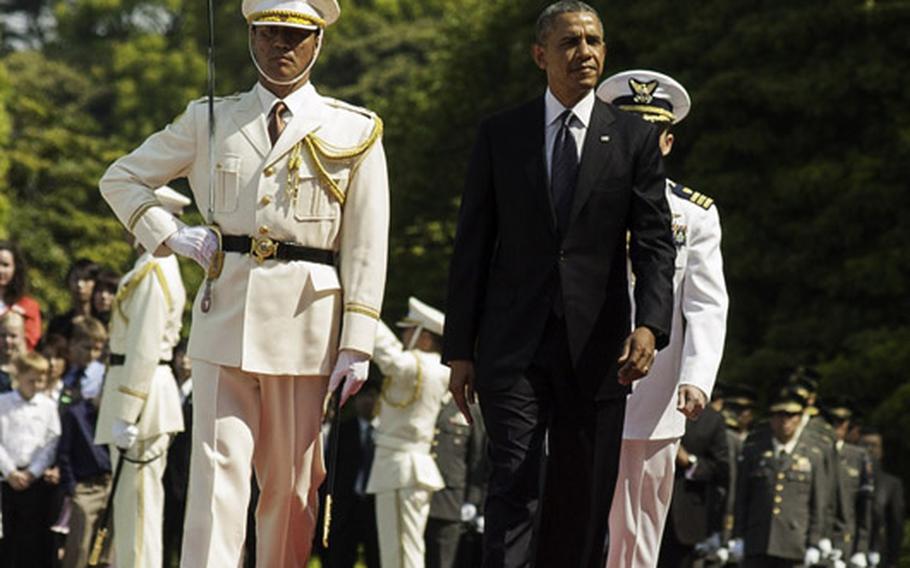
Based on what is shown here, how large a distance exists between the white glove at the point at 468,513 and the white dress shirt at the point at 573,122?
10.6 metres

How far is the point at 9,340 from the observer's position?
17.2 meters

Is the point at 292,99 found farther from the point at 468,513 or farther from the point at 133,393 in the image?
the point at 468,513

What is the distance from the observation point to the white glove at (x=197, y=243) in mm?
9586

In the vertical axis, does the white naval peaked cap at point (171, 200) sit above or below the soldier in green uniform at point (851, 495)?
above

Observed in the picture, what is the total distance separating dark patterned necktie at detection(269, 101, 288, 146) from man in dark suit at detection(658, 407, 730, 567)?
798cm

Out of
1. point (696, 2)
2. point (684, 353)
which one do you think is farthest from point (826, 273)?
point (684, 353)

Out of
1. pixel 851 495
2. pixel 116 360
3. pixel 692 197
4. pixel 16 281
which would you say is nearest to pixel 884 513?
pixel 851 495

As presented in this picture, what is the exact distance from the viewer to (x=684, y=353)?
10.5m

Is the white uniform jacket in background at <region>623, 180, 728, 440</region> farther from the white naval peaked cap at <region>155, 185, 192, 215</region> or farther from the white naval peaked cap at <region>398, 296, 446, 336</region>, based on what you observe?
the white naval peaked cap at <region>398, 296, 446, 336</region>

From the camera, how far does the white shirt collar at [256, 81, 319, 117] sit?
9.73 metres

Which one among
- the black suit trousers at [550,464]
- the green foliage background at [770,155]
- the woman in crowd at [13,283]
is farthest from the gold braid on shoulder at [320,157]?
the green foliage background at [770,155]

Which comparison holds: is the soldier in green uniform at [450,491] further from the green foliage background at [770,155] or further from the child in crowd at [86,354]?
the green foliage background at [770,155]

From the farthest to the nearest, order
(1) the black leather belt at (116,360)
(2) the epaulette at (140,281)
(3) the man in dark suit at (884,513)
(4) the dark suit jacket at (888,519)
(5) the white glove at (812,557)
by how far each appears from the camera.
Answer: (4) the dark suit jacket at (888,519) < (3) the man in dark suit at (884,513) < (5) the white glove at (812,557) < (1) the black leather belt at (116,360) < (2) the epaulette at (140,281)

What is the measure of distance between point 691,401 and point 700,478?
830 centimetres
